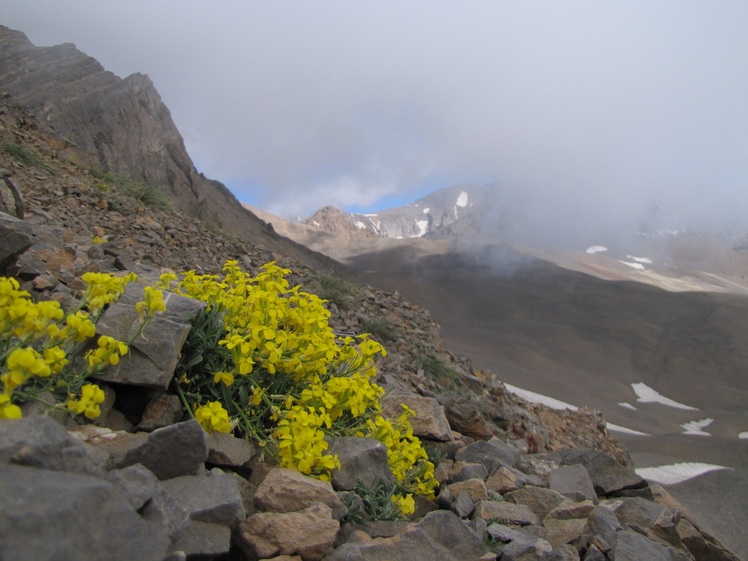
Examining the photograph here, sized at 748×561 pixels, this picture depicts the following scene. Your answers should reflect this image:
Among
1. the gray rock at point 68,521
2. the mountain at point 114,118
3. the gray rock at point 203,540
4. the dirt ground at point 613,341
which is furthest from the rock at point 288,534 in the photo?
the mountain at point 114,118

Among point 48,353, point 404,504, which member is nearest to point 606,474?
point 404,504

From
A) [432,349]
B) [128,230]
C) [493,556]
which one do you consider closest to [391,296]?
[432,349]

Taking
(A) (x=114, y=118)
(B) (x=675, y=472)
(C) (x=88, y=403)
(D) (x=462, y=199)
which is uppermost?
(D) (x=462, y=199)

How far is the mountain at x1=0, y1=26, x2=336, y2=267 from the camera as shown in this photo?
1716 cm

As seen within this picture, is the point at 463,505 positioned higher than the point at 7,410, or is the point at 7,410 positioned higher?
the point at 7,410

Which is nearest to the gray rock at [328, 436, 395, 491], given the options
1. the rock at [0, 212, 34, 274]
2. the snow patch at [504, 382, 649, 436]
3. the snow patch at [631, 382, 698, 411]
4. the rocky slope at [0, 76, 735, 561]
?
the rocky slope at [0, 76, 735, 561]

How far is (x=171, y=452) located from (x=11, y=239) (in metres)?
1.73

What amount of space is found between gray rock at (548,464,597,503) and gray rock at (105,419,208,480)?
300 centimetres

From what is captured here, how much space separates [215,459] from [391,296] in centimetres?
1034

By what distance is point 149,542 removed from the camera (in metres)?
1.61

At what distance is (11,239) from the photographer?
3.04 m

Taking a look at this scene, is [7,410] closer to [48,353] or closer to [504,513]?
[48,353]

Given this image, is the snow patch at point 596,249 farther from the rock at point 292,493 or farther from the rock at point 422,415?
the rock at point 292,493

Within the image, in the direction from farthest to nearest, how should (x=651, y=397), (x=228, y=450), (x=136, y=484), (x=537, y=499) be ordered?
(x=651, y=397), (x=537, y=499), (x=228, y=450), (x=136, y=484)
